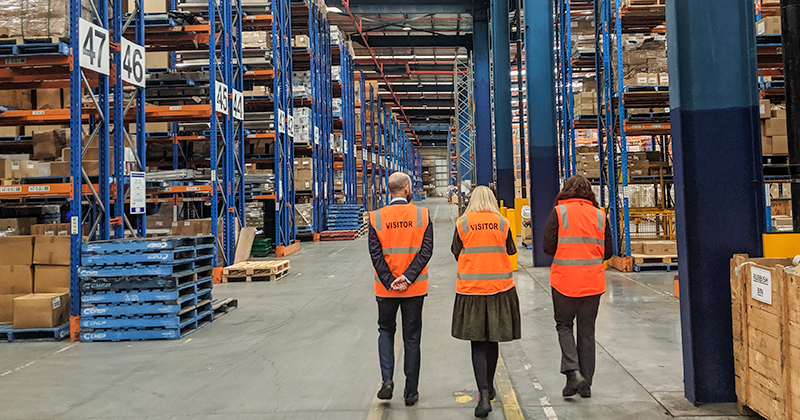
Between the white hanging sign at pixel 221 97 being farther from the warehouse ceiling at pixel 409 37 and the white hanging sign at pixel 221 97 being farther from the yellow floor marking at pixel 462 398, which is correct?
the warehouse ceiling at pixel 409 37

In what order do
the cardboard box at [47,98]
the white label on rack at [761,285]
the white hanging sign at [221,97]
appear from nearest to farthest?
the white label on rack at [761,285], the cardboard box at [47,98], the white hanging sign at [221,97]

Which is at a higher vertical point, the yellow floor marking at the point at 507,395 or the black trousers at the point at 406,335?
the black trousers at the point at 406,335

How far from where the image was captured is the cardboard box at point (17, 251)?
5.93 metres

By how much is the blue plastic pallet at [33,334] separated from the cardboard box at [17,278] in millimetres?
492

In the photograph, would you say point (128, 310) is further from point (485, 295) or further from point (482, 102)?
point (482, 102)

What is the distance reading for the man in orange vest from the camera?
3.61m

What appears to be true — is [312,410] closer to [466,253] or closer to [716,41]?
[466,253]

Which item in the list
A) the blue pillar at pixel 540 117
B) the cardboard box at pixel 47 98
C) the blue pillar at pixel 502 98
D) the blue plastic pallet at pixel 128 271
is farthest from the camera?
the blue pillar at pixel 502 98

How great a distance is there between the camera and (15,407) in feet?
12.3

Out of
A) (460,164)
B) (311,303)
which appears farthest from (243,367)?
(460,164)

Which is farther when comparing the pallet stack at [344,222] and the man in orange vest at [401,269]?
the pallet stack at [344,222]

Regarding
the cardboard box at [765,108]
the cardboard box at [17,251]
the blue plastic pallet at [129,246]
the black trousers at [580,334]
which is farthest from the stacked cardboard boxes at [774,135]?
the cardboard box at [17,251]

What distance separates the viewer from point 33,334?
5.63 m

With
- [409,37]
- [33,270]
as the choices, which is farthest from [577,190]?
[409,37]
